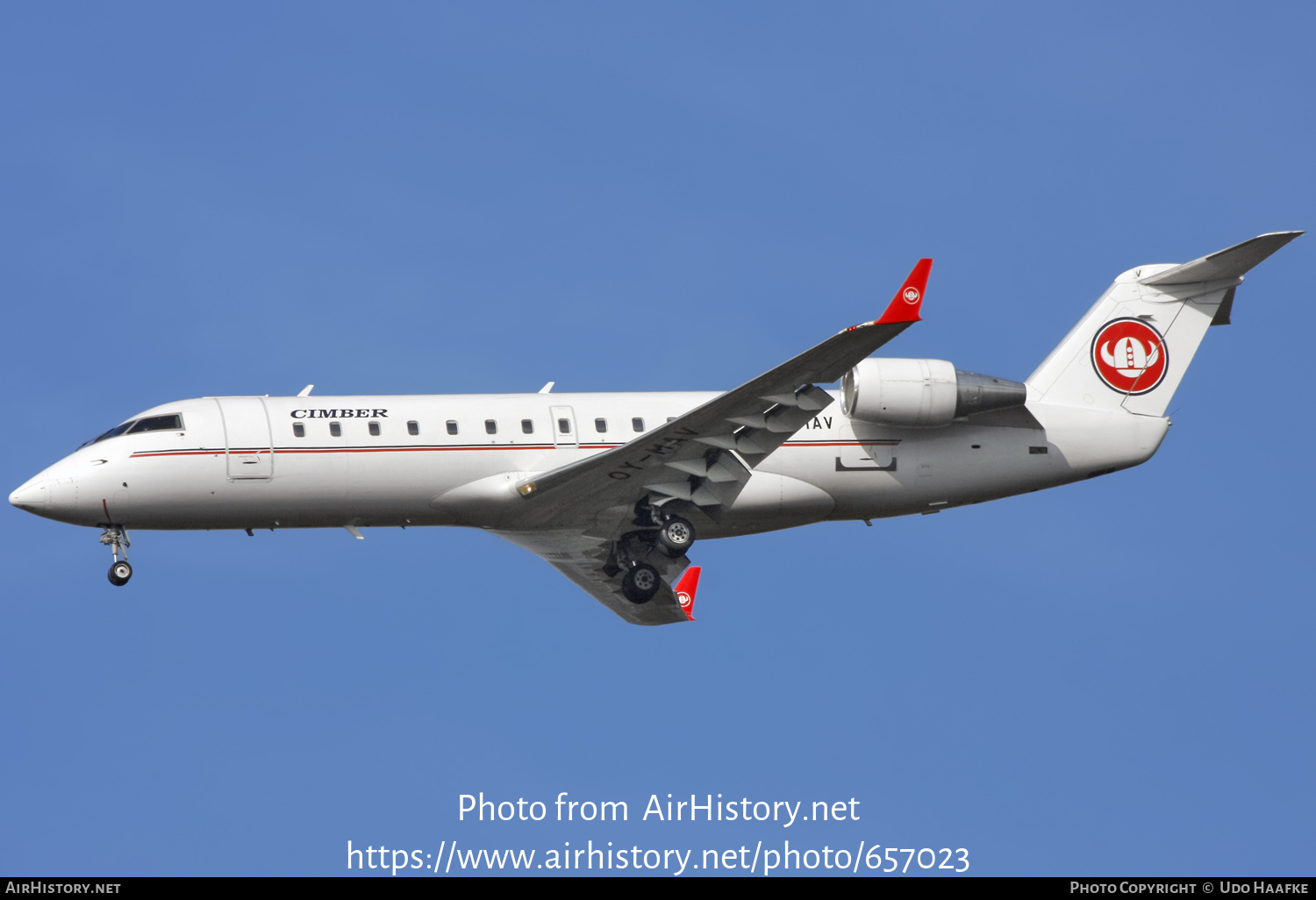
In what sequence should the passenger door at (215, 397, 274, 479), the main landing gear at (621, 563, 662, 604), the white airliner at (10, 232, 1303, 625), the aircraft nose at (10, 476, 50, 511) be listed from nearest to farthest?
the aircraft nose at (10, 476, 50, 511), the white airliner at (10, 232, 1303, 625), the passenger door at (215, 397, 274, 479), the main landing gear at (621, 563, 662, 604)

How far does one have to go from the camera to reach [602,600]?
3262 cm

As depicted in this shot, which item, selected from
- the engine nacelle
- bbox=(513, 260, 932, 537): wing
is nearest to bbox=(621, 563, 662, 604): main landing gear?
bbox=(513, 260, 932, 537): wing

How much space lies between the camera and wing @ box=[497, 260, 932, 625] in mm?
25734

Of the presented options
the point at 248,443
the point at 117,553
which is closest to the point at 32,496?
the point at 117,553

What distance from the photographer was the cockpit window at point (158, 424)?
28.7 metres

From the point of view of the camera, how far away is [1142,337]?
3183cm

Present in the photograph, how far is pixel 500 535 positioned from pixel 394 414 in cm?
302

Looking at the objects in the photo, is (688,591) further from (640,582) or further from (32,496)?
(32,496)

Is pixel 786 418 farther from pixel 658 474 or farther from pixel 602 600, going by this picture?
pixel 602 600

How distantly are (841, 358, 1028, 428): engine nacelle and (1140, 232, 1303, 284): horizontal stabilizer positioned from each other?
14.7 feet

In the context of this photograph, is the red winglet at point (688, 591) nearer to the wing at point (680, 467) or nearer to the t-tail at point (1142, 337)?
the wing at point (680, 467)

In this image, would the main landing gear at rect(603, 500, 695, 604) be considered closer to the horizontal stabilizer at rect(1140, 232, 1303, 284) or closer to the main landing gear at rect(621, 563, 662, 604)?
the main landing gear at rect(621, 563, 662, 604)

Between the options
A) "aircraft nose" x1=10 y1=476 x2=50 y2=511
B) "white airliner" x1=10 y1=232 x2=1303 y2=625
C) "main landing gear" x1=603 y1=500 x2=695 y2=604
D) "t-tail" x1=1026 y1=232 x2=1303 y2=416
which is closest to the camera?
"aircraft nose" x1=10 y1=476 x2=50 y2=511
